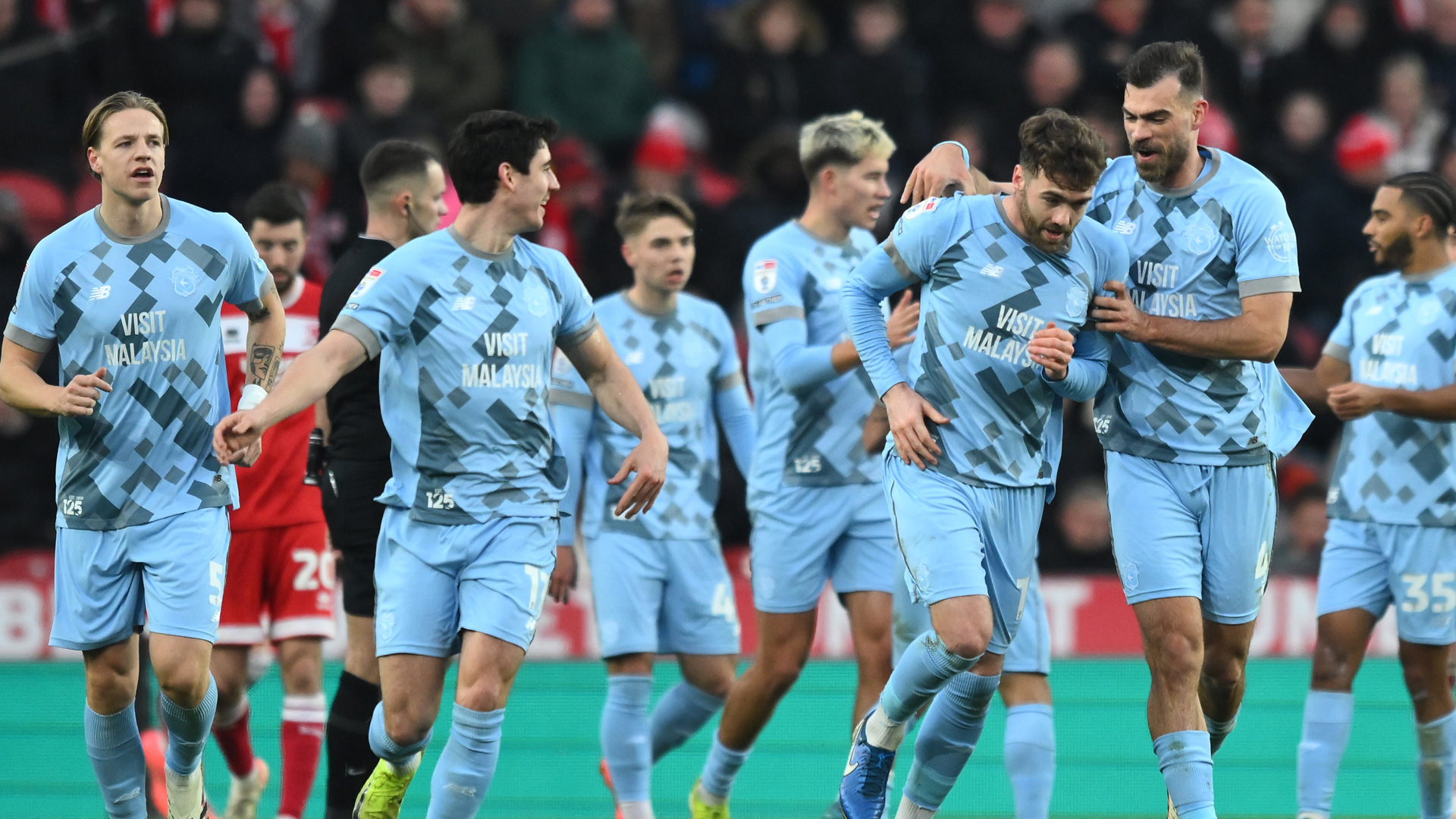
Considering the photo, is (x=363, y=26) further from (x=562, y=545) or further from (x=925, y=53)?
(x=562, y=545)

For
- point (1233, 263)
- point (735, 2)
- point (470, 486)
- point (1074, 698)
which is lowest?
point (1074, 698)

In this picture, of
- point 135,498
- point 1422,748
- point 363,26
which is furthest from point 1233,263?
point 363,26

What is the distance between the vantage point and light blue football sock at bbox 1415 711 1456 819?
737cm

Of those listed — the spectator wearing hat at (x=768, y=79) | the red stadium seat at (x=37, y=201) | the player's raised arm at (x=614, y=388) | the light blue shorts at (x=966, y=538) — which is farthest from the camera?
the spectator wearing hat at (x=768, y=79)

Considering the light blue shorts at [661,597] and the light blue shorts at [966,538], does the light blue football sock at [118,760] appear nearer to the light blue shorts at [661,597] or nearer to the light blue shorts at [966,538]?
the light blue shorts at [661,597]

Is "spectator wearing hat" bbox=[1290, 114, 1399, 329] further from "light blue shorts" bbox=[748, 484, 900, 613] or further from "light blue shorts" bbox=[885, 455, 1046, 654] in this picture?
"light blue shorts" bbox=[885, 455, 1046, 654]

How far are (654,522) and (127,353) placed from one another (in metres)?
2.38

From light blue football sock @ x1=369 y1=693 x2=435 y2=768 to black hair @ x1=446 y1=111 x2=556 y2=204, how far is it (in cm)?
180

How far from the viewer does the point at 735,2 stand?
1445 centimetres

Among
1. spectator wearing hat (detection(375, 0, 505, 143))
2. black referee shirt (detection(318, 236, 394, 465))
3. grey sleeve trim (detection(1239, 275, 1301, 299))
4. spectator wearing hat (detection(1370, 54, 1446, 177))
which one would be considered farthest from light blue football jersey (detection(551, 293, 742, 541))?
spectator wearing hat (detection(1370, 54, 1446, 177))

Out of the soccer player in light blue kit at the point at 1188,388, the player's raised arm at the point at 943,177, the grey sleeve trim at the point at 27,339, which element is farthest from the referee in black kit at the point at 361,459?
the soccer player in light blue kit at the point at 1188,388

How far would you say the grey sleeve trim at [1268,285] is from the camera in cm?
597

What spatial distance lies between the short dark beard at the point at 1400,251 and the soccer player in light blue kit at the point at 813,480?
222 centimetres

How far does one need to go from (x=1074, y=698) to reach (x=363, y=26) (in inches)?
296
